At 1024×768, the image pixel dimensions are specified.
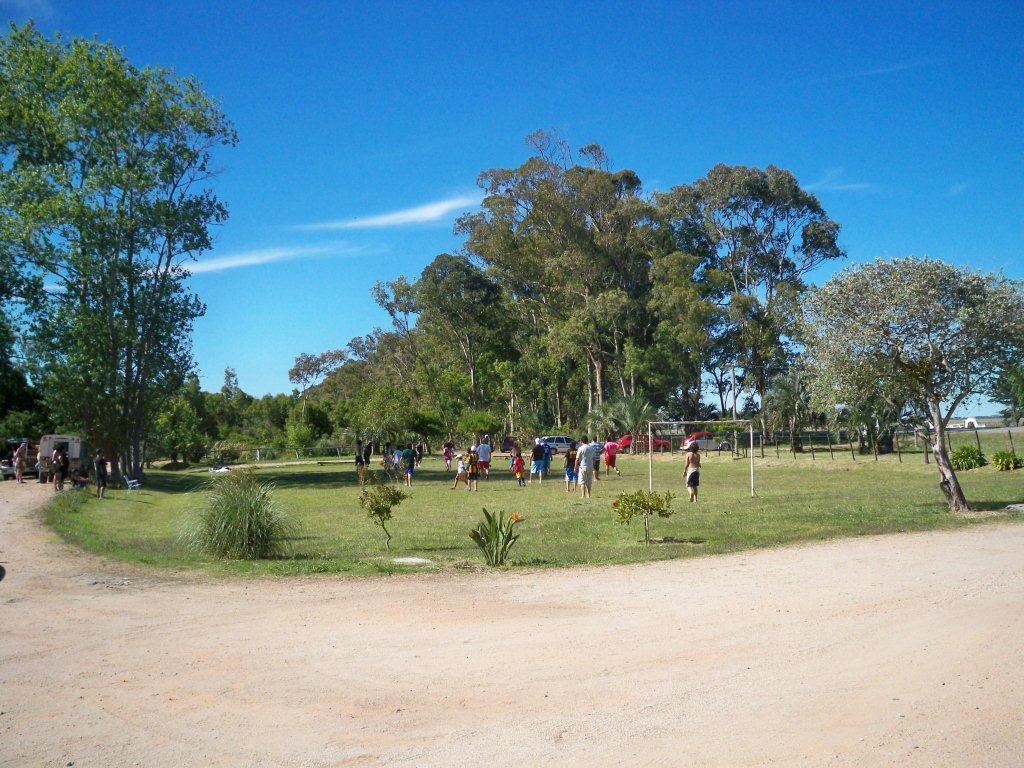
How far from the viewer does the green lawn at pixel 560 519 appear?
1352 centimetres

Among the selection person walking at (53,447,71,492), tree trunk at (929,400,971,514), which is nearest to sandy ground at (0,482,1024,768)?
tree trunk at (929,400,971,514)

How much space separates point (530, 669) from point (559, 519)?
1162cm

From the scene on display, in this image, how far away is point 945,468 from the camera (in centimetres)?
1712

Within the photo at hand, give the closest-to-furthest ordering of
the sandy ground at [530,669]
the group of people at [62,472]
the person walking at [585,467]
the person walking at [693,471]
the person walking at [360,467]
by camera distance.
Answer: the sandy ground at [530,669] < the person walking at [693,471] < the person walking at [585,467] < the group of people at [62,472] < the person walking at [360,467]

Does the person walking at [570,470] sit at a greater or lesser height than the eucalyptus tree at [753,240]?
lesser

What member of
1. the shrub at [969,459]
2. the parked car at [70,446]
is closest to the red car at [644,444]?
the shrub at [969,459]

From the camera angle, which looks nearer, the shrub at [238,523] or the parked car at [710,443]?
the shrub at [238,523]

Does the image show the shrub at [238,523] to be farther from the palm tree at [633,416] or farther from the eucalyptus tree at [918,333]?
the palm tree at [633,416]

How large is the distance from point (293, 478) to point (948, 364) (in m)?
29.1

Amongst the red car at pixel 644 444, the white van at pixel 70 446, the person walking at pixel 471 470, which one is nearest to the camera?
the person walking at pixel 471 470

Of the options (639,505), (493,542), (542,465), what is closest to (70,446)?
(542,465)

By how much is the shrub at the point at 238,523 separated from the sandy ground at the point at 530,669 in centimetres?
218

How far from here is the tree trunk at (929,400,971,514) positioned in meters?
17.0

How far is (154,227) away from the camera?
35312 millimetres
